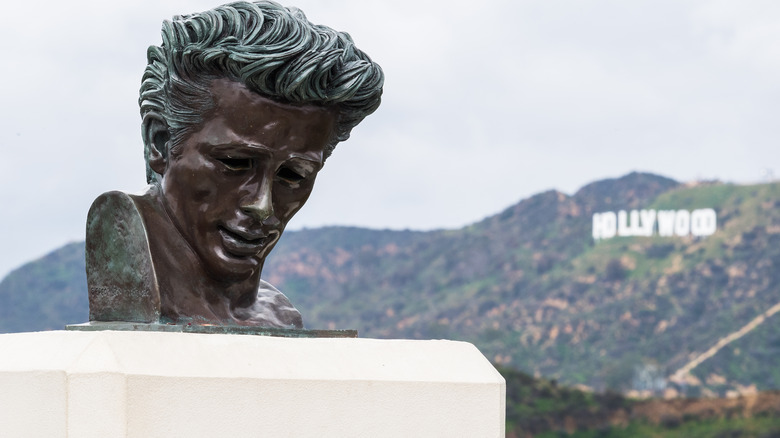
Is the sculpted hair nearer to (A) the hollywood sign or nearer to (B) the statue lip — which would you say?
(B) the statue lip

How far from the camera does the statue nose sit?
4926mm

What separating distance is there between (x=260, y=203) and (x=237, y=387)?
2.77 feet

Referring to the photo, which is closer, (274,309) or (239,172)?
(239,172)

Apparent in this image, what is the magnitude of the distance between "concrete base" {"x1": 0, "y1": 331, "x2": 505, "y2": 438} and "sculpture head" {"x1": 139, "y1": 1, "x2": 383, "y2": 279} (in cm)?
58

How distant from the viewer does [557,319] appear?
121ft

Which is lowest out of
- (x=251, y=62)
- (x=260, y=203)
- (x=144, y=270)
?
(x=144, y=270)

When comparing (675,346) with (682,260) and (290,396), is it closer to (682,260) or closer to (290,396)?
(682,260)

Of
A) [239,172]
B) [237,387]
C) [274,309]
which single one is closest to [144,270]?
[239,172]

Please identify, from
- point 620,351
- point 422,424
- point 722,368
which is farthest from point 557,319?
point 422,424

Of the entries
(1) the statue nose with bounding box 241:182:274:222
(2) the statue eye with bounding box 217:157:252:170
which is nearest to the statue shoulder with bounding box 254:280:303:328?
(1) the statue nose with bounding box 241:182:274:222

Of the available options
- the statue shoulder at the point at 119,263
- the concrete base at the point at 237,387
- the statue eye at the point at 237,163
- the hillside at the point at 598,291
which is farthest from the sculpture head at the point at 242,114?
the hillside at the point at 598,291

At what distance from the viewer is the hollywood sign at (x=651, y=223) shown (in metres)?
39.2

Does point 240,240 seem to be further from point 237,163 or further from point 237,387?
point 237,387

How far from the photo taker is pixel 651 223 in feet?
131
